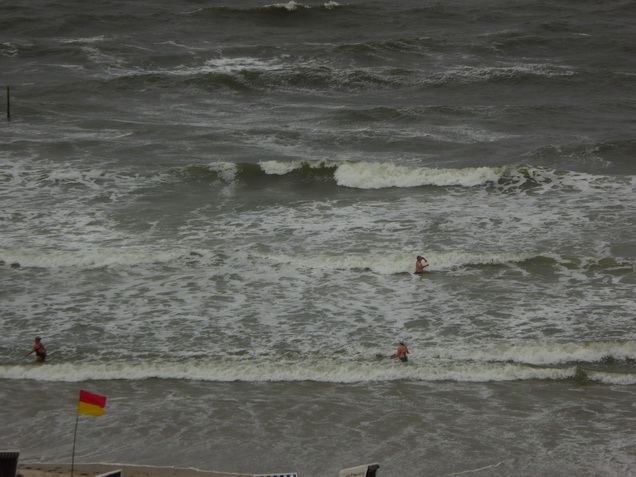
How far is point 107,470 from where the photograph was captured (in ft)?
42.8

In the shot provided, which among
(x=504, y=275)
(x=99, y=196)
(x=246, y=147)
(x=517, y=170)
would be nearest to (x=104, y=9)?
(x=246, y=147)

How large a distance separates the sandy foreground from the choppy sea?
23cm

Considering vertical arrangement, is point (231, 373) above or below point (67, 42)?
below

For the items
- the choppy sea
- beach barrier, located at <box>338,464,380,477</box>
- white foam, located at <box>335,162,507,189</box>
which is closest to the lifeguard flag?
the choppy sea

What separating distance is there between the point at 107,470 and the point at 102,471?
0.27 ft

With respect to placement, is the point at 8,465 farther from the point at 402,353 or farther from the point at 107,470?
the point at 402,353

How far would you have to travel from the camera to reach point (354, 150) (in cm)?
3097

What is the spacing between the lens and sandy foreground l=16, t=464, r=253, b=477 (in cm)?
1278

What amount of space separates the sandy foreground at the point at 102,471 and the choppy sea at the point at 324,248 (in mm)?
231

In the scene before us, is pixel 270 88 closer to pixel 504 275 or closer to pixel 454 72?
pixel 454 72

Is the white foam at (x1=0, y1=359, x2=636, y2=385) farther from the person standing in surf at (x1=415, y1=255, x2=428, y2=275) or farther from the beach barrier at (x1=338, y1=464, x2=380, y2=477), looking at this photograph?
the beach barrier at (x1=338, y1=464, x2=380, y2=477)

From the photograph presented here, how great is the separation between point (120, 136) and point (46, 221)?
8.10 meters

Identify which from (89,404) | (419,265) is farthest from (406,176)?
(89,404)

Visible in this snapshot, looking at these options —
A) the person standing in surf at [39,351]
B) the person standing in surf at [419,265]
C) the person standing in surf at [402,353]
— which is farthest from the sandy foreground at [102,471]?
the person standing in surf at [419,265]
